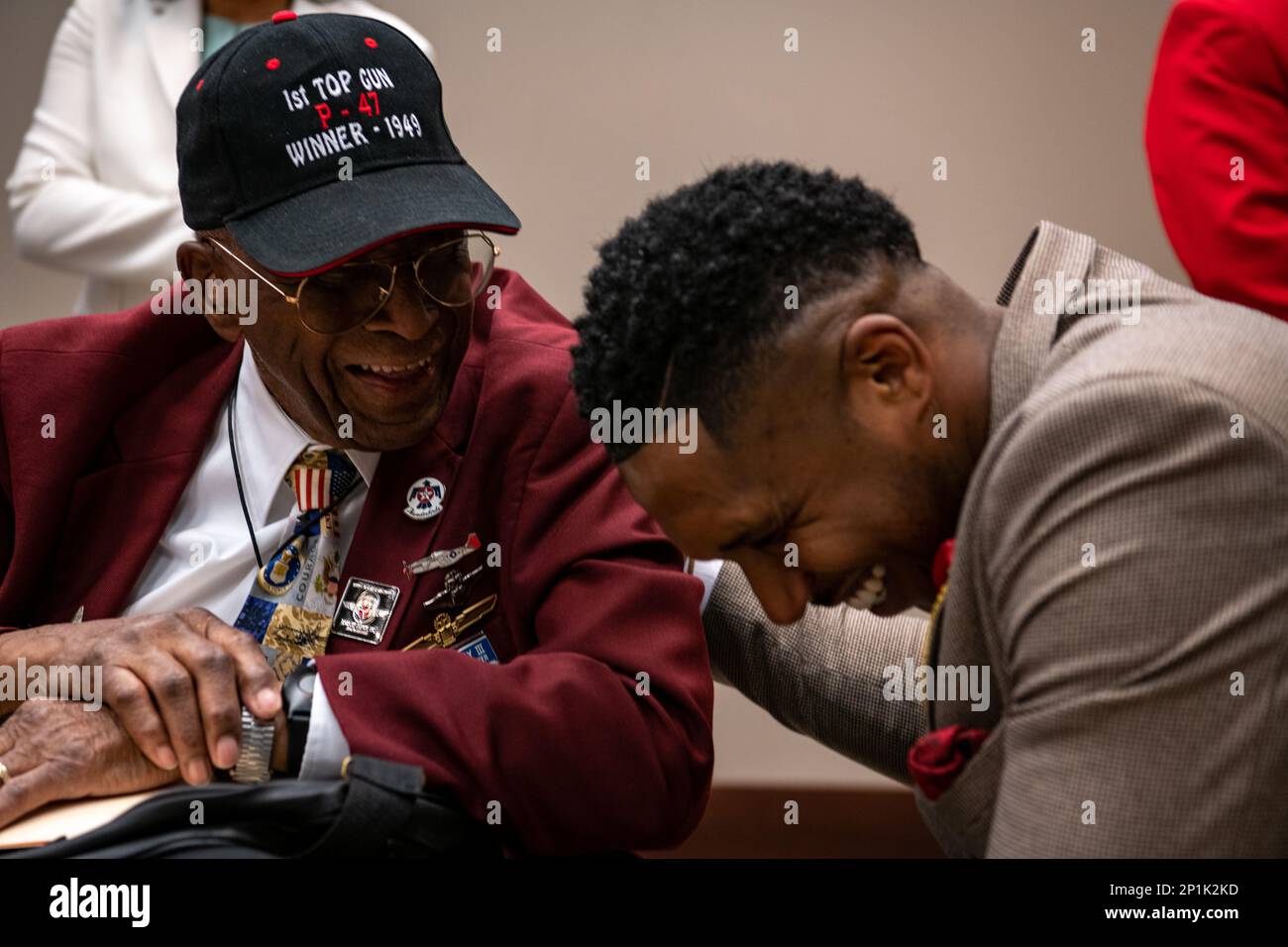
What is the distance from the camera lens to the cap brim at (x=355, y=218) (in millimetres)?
1649

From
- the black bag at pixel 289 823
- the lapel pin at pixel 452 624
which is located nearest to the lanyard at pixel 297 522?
the lapel pin at pixel 452 624

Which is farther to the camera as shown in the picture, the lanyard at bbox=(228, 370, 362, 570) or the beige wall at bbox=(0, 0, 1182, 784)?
the beige wall at bbox=(0, 0, 1182, 784)

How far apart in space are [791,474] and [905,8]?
244 centimetres

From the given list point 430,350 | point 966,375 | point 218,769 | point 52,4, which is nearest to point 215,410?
point 430,350

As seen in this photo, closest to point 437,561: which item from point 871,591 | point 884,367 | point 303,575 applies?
point 303,575

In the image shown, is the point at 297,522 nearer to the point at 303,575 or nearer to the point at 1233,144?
the point at 303,575

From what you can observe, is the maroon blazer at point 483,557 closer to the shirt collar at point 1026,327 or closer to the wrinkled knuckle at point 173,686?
the wrinkled knuckle at point 173,686

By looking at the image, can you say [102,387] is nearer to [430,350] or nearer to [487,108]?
[430,350]

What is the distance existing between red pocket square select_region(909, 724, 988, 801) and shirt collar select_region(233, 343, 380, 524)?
817mm

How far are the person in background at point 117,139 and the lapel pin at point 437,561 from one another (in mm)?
1152

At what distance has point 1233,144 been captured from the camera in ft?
6.79

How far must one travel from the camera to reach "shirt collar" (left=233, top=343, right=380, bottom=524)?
186cm

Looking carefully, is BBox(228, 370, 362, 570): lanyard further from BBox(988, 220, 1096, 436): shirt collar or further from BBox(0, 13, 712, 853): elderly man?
BBox(988, 220, 1096, 436): shirt collar

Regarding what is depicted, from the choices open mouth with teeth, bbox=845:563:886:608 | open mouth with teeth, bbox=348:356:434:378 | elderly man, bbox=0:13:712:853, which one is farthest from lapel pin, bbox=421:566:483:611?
open mouth with teeth, bbox=845:563:886:608
